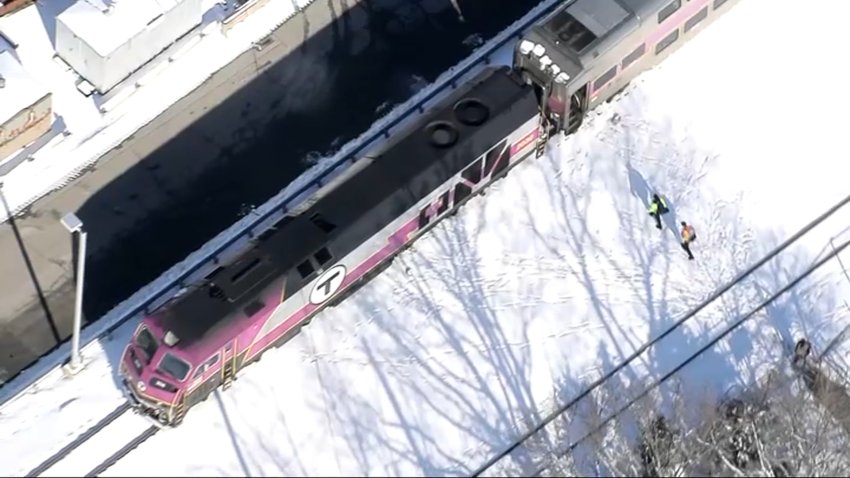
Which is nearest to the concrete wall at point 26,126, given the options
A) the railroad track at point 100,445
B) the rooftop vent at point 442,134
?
the railroad track at point 100,445

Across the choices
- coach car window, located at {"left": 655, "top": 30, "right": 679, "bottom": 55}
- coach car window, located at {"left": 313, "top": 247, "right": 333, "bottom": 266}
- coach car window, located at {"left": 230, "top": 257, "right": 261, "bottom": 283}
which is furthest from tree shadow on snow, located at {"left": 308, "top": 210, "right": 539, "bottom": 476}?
coach car window, located at {"left": 655, "top": 30, "right": 679, "bottom": 55}

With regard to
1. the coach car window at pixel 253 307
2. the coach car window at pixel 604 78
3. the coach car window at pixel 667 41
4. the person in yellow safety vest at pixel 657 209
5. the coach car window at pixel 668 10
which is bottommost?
the person in yellow safety vest at pixel 657 209

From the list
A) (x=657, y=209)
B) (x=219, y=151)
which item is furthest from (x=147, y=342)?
(x=657, y=209)

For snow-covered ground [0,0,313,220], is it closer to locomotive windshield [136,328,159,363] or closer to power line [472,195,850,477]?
locomotive windshield [136,328,159,363]

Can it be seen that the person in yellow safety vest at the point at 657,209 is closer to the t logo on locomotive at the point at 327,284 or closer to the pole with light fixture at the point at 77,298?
the t logo on locomotive at the point at 327,284

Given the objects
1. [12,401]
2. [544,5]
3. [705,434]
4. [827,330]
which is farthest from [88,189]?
[827,330]

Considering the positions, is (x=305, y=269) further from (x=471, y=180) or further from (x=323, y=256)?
(x=471, y=180)

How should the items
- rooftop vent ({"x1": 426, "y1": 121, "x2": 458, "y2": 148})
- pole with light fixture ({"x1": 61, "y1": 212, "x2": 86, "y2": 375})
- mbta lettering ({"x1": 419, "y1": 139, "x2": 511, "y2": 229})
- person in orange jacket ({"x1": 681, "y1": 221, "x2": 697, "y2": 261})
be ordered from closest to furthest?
pole with light fixture ({"x1": 61, "y1": 212, "x2": 86, "y2": 375}), rooftop vent ({"x1": 426, "y1": 121, "x2": 458, "y2": 148}), mbta lettering ({"x1": 419, "y1": 139, "x2": 511, "y2": 229}), person in orange jacket ({"x1": 681, "y1": 221, "x2": 697, "y2": 261})

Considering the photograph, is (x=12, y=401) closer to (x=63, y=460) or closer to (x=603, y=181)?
(x=63, y=460)
